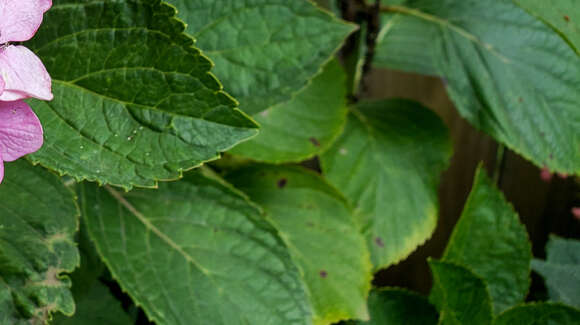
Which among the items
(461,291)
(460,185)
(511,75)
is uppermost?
(511,75)

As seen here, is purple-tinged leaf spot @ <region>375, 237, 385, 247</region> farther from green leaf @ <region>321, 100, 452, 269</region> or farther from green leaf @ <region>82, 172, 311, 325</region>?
green leaf @ <region>82, 172, 311, 325</region>

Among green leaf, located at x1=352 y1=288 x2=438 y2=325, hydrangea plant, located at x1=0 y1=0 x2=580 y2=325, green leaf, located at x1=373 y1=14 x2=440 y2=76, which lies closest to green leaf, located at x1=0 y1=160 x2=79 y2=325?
hydrangea plant, located at x1=0 y1=0 x2=580 y2=325

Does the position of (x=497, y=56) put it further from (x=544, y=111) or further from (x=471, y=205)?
(x=471, y=205)

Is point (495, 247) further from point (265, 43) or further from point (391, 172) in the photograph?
point (265, 43)

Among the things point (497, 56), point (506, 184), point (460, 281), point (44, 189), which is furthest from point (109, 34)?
A: point (506, 184)

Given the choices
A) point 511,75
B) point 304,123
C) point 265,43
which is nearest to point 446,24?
point 511,75
